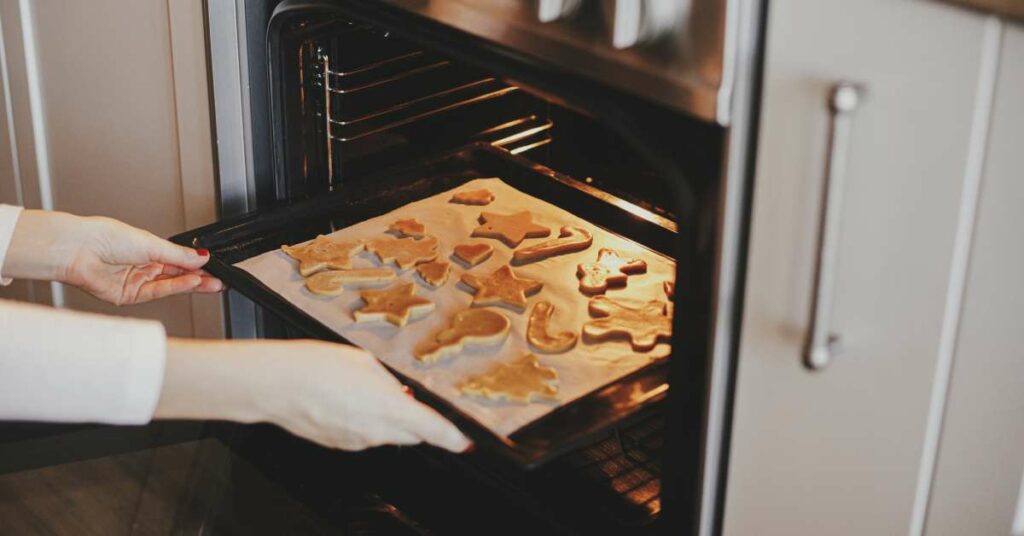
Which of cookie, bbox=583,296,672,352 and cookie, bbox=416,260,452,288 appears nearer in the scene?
cookie, bbox=583,296,672,352

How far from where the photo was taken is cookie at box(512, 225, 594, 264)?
145 centimetres

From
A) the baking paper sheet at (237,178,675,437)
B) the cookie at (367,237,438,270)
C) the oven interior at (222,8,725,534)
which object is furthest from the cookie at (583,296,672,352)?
the cookie at (367,237,438,270)

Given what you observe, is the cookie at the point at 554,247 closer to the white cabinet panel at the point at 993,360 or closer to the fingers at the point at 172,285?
the fingers at the point at 172,285

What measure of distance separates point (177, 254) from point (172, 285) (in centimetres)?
4

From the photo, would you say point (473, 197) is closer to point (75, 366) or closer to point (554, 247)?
point (554, 247)

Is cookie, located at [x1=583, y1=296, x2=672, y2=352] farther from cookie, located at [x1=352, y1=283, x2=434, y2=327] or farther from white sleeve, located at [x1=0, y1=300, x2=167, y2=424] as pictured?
white sleeve, located at [x1=0, y1=300, x2=167, y2=424]

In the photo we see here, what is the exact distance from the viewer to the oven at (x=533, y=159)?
0.99 meters

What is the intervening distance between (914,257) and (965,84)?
13 cm

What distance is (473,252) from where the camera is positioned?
1.46m

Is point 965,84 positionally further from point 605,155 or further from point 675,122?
point 605,155

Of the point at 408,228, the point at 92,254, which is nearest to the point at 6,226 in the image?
the point at 92,254

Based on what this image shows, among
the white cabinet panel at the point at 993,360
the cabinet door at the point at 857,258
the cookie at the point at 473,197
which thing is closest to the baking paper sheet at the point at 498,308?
the cookie at the point at 473,197

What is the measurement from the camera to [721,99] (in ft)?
3.09

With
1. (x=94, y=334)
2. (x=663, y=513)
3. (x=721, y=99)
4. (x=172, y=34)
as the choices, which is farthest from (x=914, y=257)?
(x=172, y=34)
